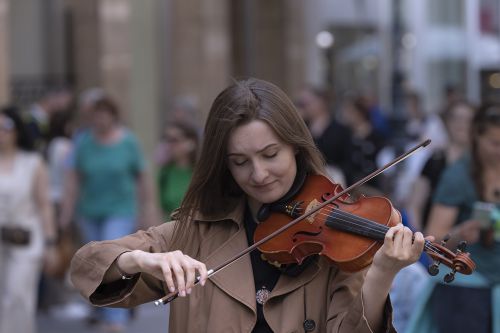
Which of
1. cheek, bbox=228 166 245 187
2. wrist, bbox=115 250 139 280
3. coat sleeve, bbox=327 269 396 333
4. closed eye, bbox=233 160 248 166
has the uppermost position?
closed eye, bbox=233 160 248 166

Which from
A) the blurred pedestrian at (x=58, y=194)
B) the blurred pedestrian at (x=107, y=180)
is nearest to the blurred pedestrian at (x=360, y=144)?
the blurred pedestrian at (x=107, y=180)

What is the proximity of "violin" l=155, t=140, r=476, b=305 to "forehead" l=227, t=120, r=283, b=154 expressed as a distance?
0.19 m

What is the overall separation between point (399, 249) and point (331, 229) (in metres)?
0.33

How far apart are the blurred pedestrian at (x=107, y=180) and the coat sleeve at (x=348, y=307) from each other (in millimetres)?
6535

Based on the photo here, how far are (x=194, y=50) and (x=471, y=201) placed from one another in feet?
36.6

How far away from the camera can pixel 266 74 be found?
20.6m

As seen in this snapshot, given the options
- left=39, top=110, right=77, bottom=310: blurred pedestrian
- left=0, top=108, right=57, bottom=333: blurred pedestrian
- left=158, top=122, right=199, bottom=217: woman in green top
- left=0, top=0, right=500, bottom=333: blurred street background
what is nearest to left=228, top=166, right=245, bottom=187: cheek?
left=0, top=0, right=500, bottom=333: blurred street background

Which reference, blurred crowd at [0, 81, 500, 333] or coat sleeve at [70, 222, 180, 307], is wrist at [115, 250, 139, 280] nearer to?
coat sleeve at [70, 222, 180, 307]

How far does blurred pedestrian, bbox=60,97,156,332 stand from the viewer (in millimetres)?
9562

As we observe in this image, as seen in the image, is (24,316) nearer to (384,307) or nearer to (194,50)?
(384,307)

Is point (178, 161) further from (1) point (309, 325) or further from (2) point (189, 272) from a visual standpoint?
(2) point (189, 272)

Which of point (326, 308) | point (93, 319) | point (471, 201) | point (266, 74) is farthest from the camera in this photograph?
point (266, 74)

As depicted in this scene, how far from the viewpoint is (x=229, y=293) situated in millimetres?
3141

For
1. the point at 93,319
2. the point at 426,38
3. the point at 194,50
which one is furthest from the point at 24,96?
the point at 426,38
